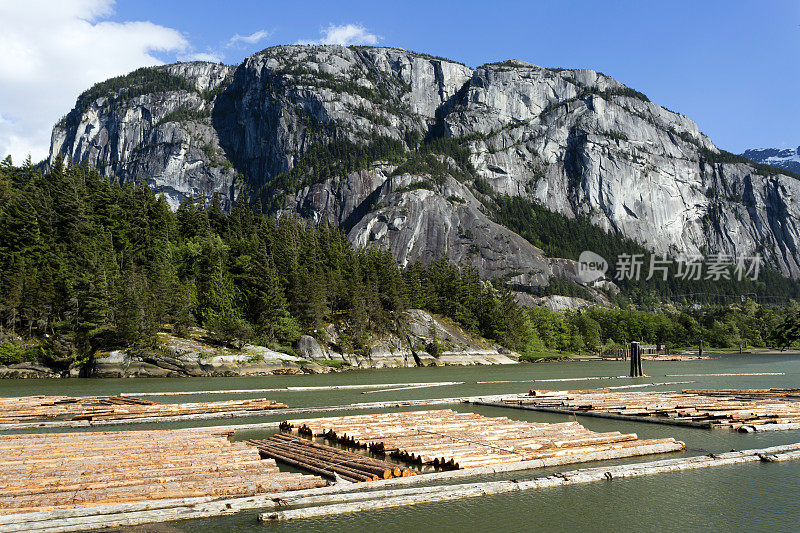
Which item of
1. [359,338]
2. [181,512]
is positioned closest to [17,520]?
[181,512]

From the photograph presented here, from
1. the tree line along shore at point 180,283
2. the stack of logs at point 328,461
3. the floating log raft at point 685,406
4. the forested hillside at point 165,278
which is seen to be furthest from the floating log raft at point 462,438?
the forested hillside at point 165,278

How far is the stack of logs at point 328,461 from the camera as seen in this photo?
17.7 metres

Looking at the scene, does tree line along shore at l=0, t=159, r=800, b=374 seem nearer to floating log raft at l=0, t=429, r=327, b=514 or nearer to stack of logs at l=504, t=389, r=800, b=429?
stack of logs at l=504, t=389, r=800, b=429

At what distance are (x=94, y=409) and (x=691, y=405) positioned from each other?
3750 centimetres

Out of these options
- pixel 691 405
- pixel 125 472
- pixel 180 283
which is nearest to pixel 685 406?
pixel 691 405

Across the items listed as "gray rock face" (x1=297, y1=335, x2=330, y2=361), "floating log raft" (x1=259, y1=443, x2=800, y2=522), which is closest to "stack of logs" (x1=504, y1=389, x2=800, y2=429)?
"floating log raft" (x1=259, y1=443, x2=800, y2=522)

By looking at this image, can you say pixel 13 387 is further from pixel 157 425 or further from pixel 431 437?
pixel 431 437

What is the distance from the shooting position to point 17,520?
41.4 feet

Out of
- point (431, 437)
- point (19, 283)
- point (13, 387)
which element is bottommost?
point (13, 387)

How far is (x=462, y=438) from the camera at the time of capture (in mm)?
23375

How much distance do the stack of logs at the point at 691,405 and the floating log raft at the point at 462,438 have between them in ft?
27.0

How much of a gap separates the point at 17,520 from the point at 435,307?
11456 cm

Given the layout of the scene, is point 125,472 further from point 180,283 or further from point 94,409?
point 180,283

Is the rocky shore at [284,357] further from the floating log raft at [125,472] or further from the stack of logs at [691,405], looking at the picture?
the floating log raft at [125,472]
